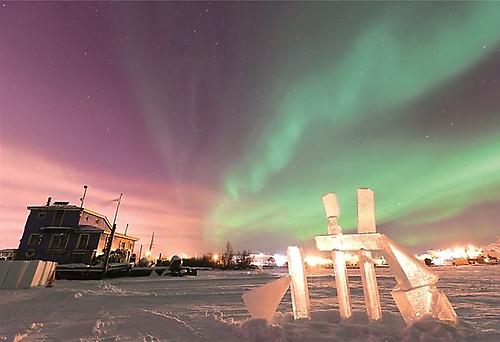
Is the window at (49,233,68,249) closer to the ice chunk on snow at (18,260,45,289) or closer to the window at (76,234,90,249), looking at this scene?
the window at (76,234,90,249)

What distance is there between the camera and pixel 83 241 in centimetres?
3438

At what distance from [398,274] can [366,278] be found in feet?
1.73

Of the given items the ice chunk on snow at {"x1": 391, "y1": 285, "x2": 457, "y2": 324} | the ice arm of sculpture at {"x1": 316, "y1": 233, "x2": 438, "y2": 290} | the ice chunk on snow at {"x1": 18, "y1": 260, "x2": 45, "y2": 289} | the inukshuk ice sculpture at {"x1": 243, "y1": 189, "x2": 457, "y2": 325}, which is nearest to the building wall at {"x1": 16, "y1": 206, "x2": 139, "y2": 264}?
the ice chunk on snow at {"x1": 18, "y1": 260, "x2": 45, "y2": 289}

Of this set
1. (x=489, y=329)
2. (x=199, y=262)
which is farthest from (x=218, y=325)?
(x=199, y=262)

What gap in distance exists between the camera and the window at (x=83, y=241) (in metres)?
34.2

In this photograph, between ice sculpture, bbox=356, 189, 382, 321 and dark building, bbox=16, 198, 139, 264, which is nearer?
ice sculpture, bbox=356, 189, 382, 321

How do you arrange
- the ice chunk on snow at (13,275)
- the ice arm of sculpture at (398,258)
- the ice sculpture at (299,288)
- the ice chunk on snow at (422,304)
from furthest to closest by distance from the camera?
the ice chunk on snow at (13,275)
the ice sculpture at (299,288)
the ice arm of sculpture at (398,258)
the ice chunk on snow at (422,304)

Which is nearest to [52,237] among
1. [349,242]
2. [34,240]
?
[34,240]

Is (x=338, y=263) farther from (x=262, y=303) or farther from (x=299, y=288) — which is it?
(x=262, y=303)

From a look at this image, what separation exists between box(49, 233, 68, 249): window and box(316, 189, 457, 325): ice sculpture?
3903cm

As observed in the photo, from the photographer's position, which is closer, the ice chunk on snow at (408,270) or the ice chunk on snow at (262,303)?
the ice chunk on snow at (408,270)

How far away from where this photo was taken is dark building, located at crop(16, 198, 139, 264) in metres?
33.7

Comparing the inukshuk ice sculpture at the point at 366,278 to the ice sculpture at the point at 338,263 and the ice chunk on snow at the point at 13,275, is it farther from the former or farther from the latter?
the ice chunk on snow at the point at 13,275

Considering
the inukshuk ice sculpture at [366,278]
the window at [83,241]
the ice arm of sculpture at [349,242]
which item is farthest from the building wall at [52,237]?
the ice arm of sculpture at [349,242]
